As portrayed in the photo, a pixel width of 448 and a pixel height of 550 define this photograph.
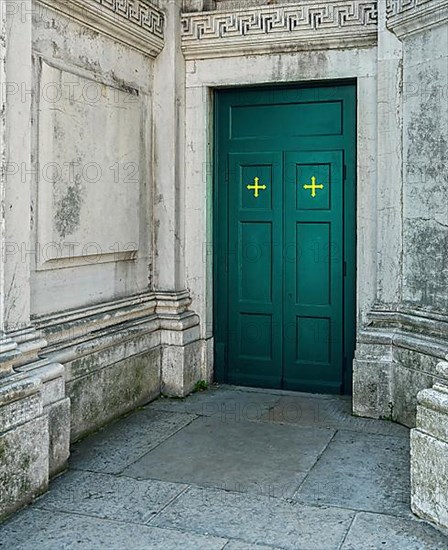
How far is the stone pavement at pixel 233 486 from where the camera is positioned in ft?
12.7

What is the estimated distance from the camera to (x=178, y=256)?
6.73 metres

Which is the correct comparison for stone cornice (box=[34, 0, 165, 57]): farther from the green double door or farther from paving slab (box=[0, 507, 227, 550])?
paving slab (box=[0, 507, 227, 550])

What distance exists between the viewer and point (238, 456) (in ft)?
16.8

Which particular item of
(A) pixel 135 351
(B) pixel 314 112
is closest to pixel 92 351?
(A) pixel 135 351

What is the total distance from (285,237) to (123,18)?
234 cm

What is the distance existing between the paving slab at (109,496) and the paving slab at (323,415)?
1627 mm

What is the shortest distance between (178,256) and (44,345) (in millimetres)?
2266

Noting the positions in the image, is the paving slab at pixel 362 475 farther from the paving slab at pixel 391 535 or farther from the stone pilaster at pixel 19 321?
the stone pilaster at pixel 19 321

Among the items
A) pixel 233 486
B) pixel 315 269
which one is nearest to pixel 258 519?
pixel 233 486

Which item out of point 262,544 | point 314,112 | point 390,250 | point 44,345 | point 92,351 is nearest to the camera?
point 262,544

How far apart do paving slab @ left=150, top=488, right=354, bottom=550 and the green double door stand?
2.49 metres

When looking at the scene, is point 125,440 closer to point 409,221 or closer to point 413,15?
point 409,221

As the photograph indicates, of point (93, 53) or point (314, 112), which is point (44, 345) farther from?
point (314, 112)

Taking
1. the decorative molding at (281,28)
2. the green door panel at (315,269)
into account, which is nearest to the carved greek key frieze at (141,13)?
the decorative molding at (281,28)
